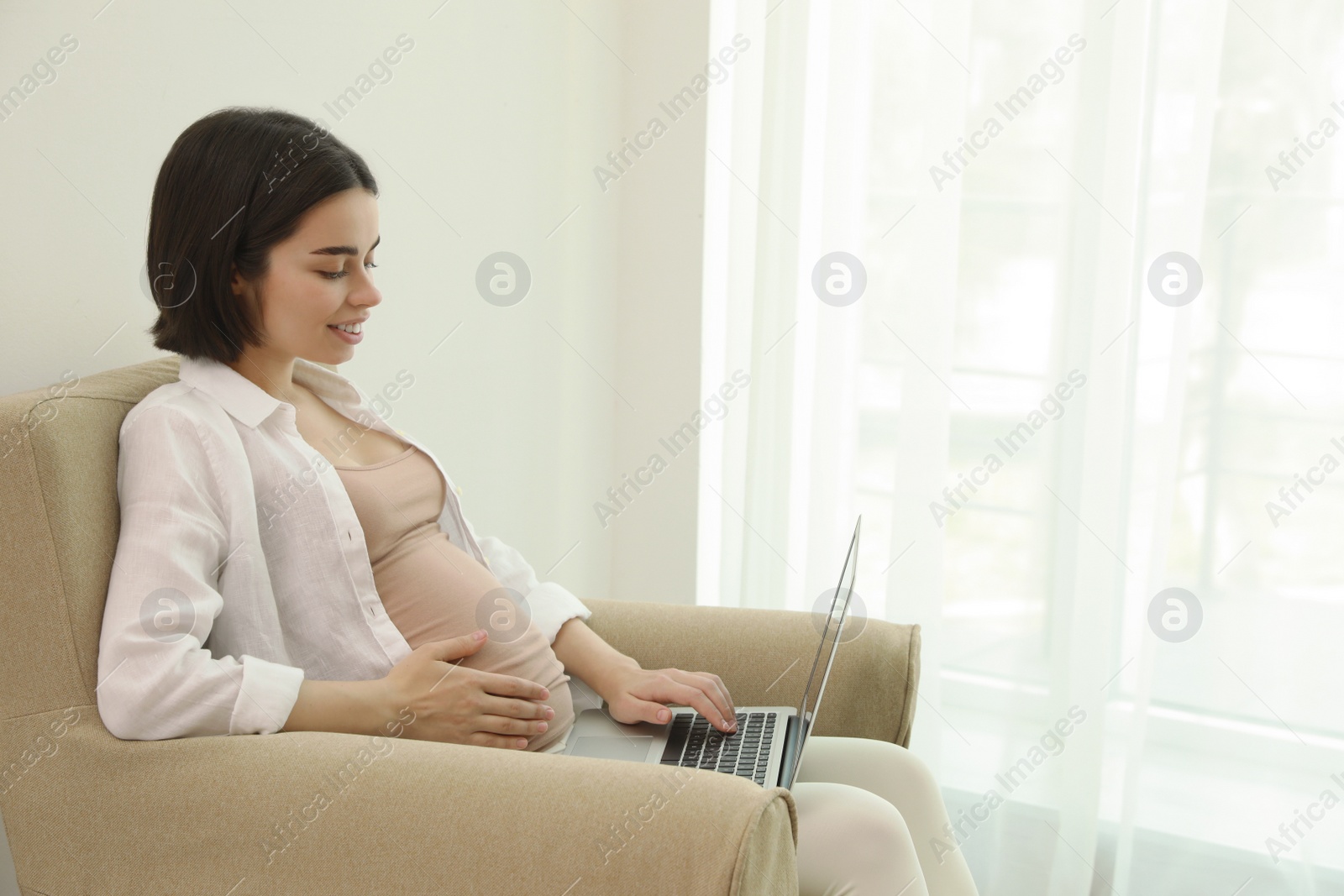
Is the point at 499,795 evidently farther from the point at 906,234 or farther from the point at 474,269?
the point at 906,234

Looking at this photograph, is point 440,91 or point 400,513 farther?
point 440,91

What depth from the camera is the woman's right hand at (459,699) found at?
1073 mm

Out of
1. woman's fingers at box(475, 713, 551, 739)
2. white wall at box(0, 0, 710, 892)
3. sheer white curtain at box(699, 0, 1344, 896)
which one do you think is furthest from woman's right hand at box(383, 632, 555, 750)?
sheer white curtain at box(699, 0, 1344, 896)

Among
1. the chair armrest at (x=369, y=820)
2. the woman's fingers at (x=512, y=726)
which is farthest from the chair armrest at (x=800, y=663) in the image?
the chair armrest at (x=369, y=820)

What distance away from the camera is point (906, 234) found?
81.3 inches

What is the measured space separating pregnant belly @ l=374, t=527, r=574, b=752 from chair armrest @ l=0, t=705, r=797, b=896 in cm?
26

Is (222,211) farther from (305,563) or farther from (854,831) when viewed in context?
(854,831)

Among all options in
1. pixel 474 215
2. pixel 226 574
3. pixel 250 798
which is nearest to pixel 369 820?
pixel 250 798

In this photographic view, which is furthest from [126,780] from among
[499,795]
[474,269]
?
[474,269]

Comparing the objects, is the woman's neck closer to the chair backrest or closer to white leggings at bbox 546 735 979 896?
the chair backrest

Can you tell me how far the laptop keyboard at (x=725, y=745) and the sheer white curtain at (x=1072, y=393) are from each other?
0.88 meters

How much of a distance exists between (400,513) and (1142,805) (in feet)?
4.88

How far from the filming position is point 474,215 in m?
1.99

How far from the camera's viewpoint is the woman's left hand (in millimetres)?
1238
